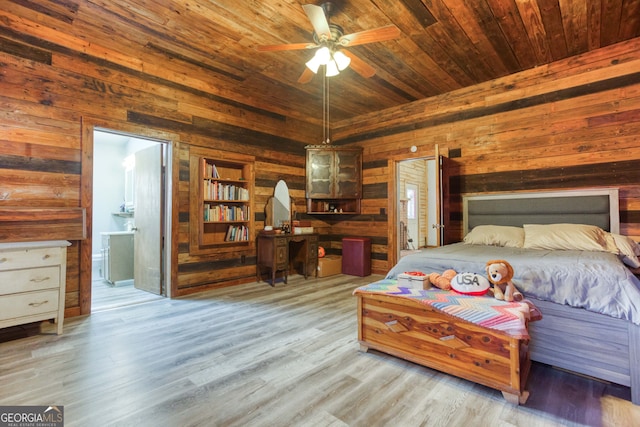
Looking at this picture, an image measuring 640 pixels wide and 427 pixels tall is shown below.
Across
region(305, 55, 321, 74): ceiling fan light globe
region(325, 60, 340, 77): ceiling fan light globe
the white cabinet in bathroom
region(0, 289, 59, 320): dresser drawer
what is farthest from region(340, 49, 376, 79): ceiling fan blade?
the white cabinet in bathroom

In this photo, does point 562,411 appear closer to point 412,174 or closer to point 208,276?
point 208,276

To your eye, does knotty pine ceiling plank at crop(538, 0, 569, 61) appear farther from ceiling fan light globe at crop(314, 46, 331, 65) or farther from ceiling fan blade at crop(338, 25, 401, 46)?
ceiling fan light globe at crop(314, 46, 331, 65)

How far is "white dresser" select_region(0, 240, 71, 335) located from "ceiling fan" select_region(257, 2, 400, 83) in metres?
2.70

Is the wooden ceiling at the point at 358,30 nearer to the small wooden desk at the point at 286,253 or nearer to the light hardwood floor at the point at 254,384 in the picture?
the small wooden desk at the point at 286,253

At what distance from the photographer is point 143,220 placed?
14.4 feet

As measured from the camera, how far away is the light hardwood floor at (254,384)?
164 centimetres

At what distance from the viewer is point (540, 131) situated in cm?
380

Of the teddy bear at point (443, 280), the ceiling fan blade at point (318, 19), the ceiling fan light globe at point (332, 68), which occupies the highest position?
the ceiling fan blade at point (318, 19)

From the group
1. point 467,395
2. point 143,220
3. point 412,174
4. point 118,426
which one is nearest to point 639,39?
point 467,395

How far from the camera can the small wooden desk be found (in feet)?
15.1

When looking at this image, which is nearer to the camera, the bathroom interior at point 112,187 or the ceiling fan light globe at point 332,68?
the ceiling fan light globe at point 332,68

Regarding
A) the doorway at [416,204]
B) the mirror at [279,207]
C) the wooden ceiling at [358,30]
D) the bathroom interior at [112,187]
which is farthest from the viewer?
the doorway at [416,204]

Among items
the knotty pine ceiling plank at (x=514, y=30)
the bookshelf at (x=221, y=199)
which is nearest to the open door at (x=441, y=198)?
the knotty pine ceiling plank at (x=514, y=30)

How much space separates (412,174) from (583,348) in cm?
651
